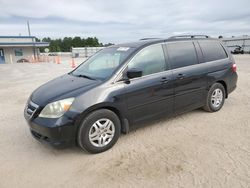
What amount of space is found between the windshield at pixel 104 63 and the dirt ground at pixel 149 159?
1240 millimetres

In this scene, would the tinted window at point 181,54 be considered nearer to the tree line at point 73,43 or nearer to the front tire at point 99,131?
the front tire at point 99,131

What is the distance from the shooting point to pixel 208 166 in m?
2.79

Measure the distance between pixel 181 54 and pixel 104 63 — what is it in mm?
1571

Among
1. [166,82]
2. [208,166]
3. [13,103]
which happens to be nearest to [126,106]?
[166,82]

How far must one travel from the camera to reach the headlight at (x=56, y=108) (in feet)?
9.78

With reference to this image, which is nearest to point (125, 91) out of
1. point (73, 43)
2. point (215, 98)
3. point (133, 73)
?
point (133, 73)

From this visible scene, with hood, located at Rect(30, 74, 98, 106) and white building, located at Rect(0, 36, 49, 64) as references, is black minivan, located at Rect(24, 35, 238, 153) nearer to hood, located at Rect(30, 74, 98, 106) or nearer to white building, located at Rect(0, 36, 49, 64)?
hood, located at Rect(30, 74, 98, 106)

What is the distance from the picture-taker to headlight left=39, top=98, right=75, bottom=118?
9.78 ft

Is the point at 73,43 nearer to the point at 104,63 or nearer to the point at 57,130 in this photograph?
the point at 104,63

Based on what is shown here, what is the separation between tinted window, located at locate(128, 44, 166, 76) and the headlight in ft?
3.91

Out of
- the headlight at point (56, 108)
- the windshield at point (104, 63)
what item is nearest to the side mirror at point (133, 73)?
the windshield at point (104, 63)

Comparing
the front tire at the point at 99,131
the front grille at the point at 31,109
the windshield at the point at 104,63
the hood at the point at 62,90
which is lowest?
the front tire at the point at 99,131

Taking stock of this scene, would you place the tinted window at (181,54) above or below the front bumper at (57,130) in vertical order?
above

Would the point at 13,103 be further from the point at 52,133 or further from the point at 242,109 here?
the point at 242,109
